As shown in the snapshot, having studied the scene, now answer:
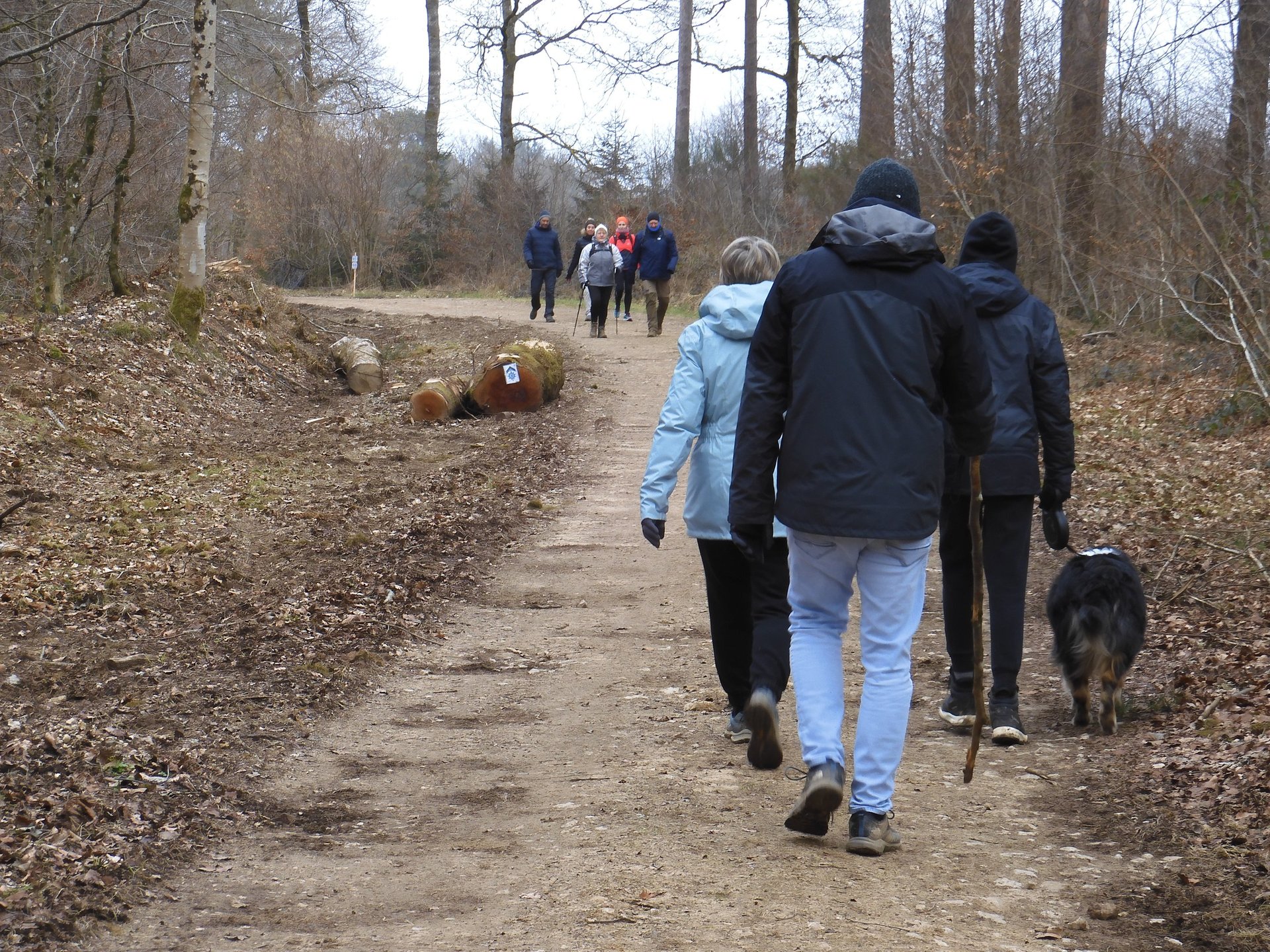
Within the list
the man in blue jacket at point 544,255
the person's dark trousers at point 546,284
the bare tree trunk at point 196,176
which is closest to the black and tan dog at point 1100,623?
the bare tree trunk at point 196,176

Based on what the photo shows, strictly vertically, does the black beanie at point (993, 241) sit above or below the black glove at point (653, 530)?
above

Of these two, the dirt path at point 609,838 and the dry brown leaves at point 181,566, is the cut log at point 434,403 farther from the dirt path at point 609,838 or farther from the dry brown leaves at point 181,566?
the dirt path at point 609,838

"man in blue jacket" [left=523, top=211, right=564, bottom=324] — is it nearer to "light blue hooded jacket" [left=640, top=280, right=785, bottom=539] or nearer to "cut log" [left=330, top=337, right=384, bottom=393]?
"cut log" [left=330, top=337, right=384, bottom=393]

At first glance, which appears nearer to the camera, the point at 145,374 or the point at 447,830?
the point at 447,830

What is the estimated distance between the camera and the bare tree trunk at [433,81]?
38.4 meters

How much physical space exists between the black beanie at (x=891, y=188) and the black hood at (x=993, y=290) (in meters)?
1.12

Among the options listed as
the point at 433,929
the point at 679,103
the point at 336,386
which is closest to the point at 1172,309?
the point at 336,386

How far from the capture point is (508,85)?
3759 centimetres

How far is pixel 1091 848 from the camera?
14.4 ft

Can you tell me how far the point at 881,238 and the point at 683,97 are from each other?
104 ft

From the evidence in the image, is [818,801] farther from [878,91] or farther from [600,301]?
[600,301]

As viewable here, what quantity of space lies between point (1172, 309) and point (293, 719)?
13295 mm

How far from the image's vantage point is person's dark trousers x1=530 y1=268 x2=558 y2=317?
23875 mm

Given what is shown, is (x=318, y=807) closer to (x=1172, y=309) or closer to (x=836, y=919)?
(x=836, y=919)
